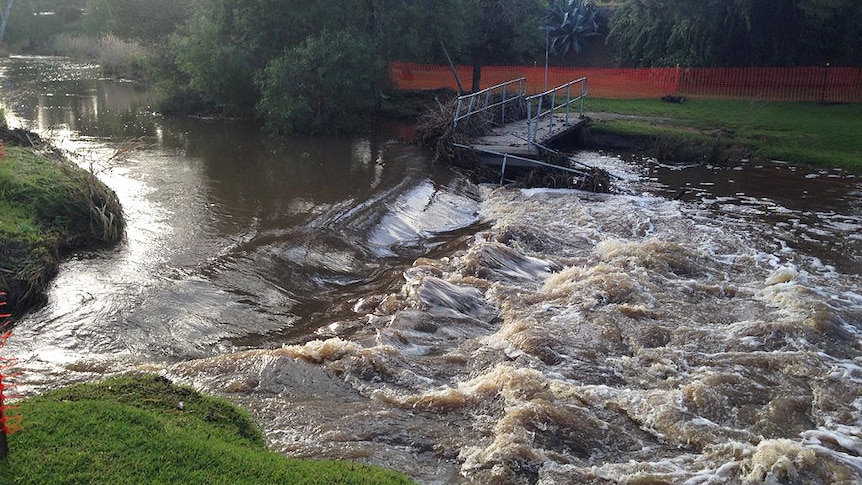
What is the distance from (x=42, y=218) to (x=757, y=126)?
62.8ft

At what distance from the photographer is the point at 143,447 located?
4.81 m

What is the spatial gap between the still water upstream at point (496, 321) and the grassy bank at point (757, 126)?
2488 millimetres

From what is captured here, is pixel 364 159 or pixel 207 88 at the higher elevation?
pixel 207 88

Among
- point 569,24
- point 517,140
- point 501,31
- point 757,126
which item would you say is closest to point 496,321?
point 517,140

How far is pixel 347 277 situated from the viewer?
10.9 metres

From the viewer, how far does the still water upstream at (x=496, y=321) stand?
643 centimetres

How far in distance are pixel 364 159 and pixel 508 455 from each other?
14.1 metres

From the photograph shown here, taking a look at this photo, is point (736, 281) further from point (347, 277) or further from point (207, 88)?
point (207, 88)

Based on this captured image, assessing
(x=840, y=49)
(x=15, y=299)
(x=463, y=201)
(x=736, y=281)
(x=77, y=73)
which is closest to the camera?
(x=15, y=299)

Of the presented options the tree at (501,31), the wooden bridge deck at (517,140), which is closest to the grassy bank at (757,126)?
the wooden bridge deck at (517,140)

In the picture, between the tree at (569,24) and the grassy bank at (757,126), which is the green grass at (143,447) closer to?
the grassy bank at (757,126)

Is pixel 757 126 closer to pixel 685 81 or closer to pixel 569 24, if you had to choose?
pixel 685 81

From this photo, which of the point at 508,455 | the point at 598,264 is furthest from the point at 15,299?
the point at 598,264

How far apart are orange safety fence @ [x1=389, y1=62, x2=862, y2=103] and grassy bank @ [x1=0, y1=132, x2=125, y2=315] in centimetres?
1667
